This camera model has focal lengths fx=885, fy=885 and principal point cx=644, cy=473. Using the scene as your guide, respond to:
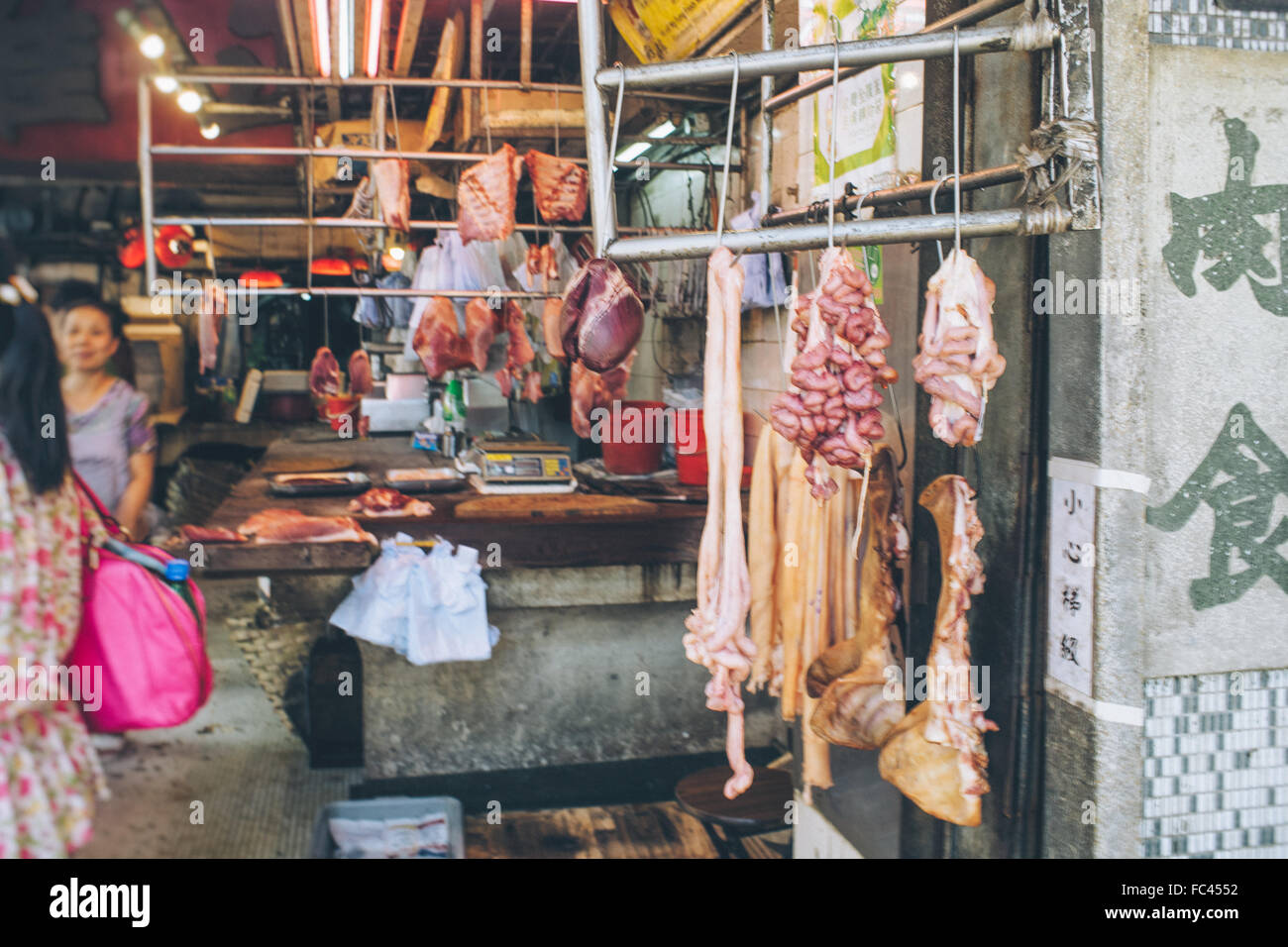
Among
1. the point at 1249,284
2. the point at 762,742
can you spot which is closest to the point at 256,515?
the point at 762,742

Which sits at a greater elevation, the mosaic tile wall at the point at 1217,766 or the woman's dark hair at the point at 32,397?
the woman's dark hair at the point at 32,397

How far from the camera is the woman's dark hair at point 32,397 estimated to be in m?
2.59

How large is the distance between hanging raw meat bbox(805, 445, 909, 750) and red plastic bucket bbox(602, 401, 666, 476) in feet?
8.69

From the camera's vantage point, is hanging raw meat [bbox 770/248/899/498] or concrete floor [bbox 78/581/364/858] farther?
concrete floor [bbox 78/581/364/858]

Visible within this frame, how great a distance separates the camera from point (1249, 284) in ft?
7.57

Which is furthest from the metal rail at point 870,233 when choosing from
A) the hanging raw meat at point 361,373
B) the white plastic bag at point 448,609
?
the hanging raw meat at point 361,373

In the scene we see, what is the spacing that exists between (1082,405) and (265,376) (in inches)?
542

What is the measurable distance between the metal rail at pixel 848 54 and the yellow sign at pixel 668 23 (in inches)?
88.1

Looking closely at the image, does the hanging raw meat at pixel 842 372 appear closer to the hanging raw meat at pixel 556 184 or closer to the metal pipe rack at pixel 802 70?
the metal pipe rack at pixel 802 70

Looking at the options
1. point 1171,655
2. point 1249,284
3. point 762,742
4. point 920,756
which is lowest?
point 762,742

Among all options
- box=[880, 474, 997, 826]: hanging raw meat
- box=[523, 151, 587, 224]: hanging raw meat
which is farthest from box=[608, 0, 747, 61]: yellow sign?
box=[880, 474, 997, 826]: hanging raw meat

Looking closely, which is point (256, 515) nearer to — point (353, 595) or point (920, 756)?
point (353, 595)

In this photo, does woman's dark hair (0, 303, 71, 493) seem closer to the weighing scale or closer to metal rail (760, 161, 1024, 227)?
metal rail (760, 161, 1024, 227)

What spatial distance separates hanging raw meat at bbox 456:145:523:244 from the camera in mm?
5164
